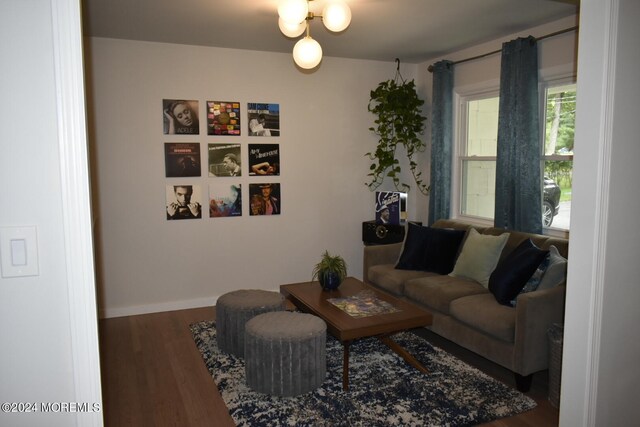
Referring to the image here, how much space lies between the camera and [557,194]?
13.4ft

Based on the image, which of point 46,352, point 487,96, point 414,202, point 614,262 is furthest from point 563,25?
point 46,352

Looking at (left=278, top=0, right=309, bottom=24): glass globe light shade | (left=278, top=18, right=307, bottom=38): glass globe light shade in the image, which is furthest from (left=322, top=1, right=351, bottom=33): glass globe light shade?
(left=278, top=18, right=307, bottom=38): glass globe light shade

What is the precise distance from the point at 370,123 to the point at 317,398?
131 inches

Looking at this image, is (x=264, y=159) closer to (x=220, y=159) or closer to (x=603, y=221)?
(x=220, y=159)

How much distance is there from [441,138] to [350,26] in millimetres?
1619

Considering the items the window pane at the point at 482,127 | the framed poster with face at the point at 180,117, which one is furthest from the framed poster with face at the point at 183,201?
the window pane at the point at 482,127

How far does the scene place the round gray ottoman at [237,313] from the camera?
348 centimetres

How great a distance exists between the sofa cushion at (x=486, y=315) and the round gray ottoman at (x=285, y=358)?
1082 millimetres

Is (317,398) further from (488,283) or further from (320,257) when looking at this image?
(320,257)

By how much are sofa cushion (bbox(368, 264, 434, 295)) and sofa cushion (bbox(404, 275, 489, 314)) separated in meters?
0.09

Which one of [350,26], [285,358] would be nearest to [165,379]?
[285,358]

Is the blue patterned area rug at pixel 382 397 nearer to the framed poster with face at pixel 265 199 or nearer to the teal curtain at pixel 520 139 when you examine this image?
the teal curtain at pixel 520 139

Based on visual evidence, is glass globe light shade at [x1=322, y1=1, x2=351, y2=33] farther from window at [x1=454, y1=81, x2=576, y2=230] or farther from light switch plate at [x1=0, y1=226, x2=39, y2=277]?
light switch plate at [x1=0, y1=226, x2=39, y2=277]

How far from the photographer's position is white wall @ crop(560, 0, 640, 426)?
1564 millimetres
